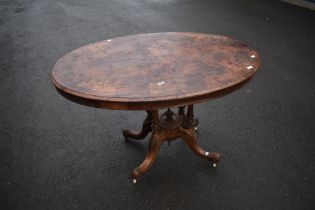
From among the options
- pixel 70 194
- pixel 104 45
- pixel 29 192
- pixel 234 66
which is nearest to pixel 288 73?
pixel 234 66

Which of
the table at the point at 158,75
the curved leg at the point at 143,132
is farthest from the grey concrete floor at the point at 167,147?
the table at the point at 158,75

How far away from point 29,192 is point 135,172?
68 cm

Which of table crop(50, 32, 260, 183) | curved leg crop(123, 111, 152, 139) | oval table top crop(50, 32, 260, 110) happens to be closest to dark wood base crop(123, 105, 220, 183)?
table crop(50, 32, 260, 183)

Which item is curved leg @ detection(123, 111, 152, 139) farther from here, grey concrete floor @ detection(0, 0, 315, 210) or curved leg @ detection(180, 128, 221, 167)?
curved leg @ detection(180, 128, 221, 167)

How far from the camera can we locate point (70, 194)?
176 centimetres

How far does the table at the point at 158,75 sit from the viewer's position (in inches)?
48.5

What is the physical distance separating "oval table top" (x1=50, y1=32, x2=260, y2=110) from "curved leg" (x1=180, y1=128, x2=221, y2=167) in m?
0.50

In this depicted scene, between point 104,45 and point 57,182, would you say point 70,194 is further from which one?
point 104,45

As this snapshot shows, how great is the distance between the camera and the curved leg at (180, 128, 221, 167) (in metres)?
1.80

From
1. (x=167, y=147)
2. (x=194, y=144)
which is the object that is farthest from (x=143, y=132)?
(x=194, y=144)

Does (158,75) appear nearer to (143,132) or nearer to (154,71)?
(154,71)

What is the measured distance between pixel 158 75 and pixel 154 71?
0.17ft

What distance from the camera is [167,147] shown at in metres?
2.08

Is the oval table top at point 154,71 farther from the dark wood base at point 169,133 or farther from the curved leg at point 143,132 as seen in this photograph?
the curved leg at point 143,132
